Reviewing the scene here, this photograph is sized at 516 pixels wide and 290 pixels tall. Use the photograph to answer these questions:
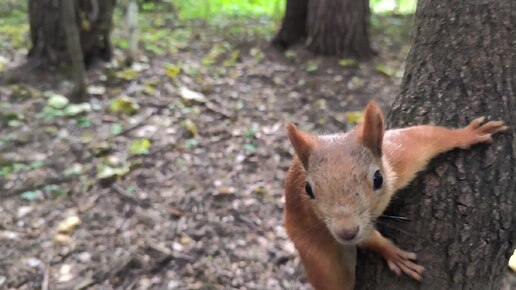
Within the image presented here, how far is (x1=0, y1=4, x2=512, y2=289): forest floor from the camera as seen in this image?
10.8 ft

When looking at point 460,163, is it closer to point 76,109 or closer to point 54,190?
point 54,190

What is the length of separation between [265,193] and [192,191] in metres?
0.55

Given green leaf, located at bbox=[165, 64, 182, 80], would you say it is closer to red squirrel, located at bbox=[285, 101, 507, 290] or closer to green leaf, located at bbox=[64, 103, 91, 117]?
green leaf, located at bbox=[64, 103, 91, 117]

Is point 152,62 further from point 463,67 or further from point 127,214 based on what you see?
point 463,67

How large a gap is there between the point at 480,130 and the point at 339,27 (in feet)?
14.6

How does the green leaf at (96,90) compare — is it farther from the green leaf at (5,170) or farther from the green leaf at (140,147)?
the green leaf at (5,170)

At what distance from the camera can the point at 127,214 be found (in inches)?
146

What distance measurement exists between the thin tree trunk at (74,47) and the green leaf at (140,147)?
1.06 metres

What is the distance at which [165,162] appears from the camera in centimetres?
431

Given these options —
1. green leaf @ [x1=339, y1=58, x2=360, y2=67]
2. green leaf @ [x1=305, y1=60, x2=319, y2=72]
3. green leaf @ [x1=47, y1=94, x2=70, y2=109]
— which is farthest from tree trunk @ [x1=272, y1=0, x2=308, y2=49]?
green leaf @ [x1=47, y1=94, x2=70, y2=109]

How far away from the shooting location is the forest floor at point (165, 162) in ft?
10.8

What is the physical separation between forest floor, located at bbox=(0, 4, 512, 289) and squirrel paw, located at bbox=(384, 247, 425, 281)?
139 centimetres


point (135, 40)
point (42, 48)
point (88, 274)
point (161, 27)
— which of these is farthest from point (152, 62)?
point (88, 274)

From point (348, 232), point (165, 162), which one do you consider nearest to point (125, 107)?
point (165, 162)
